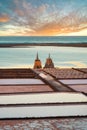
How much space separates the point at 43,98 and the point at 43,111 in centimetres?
81

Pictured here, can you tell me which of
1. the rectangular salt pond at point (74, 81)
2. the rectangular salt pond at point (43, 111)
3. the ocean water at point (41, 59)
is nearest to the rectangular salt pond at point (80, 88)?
the rectangular salt pond at point (74, 81)

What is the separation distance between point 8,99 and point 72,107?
102cm

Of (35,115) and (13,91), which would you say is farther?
(13,91)

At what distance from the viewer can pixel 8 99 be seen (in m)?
4.80

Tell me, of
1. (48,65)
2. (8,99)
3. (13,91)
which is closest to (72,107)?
(8,99)

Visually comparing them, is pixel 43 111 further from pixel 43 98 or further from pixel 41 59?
pixel 41 59

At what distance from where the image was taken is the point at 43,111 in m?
4.07

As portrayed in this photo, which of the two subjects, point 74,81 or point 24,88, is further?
point 74,81

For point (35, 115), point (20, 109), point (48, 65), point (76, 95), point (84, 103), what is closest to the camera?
point (35, 115)

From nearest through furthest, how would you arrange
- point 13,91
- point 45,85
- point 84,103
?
point 84,103 < point 13,91 < point 45,85

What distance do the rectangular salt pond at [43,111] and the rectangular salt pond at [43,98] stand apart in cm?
33

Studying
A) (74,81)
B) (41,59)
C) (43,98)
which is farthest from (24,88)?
(41,59)

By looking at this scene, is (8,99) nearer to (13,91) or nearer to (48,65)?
(13,91)

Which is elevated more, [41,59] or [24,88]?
[24,88]
